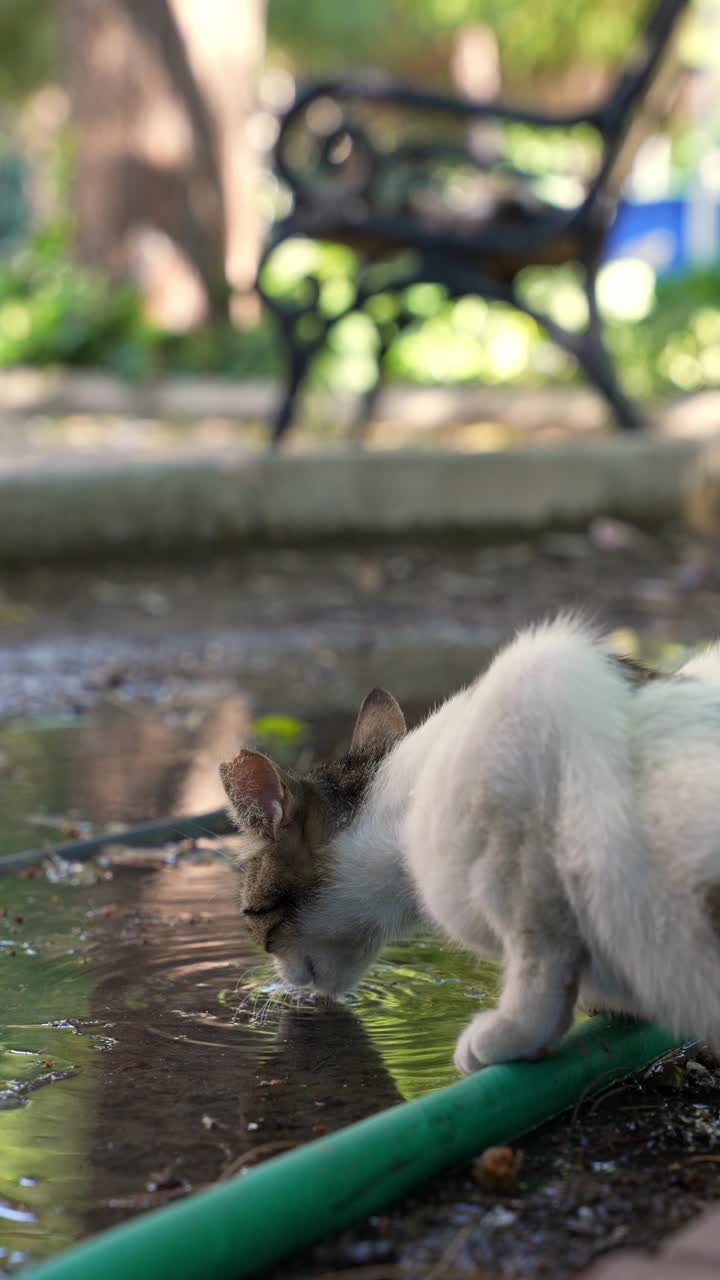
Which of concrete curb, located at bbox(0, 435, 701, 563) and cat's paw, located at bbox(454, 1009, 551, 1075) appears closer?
cat's paw, located at bbox(454, 1009, 551, 1075)

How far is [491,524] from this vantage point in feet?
25.0

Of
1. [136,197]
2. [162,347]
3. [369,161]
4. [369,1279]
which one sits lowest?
[369,1279]

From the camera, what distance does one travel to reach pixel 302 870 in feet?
8.29

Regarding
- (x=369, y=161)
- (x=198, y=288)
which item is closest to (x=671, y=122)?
(x=198, y=288)

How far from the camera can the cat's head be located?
2.50 metres

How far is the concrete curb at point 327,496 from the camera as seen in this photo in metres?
6.91

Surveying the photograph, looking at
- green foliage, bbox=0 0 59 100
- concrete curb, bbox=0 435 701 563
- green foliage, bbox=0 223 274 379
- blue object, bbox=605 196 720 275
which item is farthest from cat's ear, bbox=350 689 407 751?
blue object, bbox=605 196 720 275

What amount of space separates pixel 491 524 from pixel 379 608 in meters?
1.30

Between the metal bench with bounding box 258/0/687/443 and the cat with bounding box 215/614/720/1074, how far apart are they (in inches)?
226

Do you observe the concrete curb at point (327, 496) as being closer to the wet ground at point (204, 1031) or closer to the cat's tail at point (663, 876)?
the wet ground at point (204, 1031)

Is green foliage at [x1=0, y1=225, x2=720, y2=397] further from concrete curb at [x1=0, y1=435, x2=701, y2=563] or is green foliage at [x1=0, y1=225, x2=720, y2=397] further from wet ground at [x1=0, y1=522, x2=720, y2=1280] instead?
wet ground at [x1=0, y1=522, x2=720, y2=1280]

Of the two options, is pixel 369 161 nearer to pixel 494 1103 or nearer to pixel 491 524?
pixel 491 524

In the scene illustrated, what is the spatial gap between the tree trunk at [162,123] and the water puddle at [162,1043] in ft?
35.4

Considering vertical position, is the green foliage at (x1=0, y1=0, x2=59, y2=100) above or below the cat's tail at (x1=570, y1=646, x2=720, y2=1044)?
above
